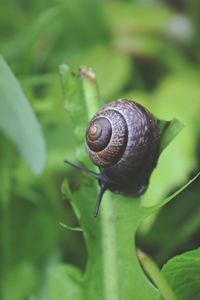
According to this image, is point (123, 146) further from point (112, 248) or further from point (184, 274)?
point (184, 274)

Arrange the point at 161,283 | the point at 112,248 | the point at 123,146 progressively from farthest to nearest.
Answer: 1. the point at 123,146
2. the point at 112,248
3. the point at 161,283

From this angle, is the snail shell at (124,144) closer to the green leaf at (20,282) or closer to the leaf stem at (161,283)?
the leaf stem at (161,283)

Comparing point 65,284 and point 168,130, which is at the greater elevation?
point 168,130

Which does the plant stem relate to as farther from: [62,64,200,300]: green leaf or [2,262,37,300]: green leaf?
[2,262,37,300]: green leaf

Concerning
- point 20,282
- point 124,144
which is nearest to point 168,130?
point 124,144

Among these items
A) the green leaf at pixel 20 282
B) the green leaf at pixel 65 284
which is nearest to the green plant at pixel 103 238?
the green leaf at pixel 65 284

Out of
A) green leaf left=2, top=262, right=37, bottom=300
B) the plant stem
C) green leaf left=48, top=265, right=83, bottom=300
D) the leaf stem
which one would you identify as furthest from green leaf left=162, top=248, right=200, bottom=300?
green leaf left=2, top=262, right=37, bottom=300

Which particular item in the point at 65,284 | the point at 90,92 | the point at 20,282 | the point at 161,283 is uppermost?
the point at 90,92
